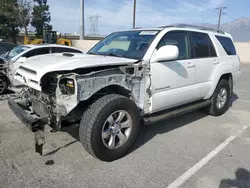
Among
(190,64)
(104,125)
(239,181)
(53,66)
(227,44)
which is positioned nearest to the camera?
(53,66)

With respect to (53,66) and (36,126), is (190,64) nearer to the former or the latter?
(53,66)

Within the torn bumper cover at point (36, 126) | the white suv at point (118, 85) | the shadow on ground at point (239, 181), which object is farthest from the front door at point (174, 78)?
the torn bumper cover at point (36, 126)

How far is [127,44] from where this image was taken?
418 cm

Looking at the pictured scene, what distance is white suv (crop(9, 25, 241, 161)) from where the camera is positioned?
9.66 feet

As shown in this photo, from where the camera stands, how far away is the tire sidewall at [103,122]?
2.99 metres

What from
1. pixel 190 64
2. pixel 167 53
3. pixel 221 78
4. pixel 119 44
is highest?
pixel 119 44

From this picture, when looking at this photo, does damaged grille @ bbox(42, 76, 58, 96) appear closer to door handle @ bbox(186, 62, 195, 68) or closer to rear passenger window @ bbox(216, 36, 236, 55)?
door handle @ bbox(186, 62, 195, 68)

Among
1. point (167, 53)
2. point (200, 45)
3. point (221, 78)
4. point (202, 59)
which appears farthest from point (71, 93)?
point (221, 78)

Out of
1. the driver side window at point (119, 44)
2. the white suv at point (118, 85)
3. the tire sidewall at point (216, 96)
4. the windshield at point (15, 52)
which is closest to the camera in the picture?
the white suv at point (118, 85)

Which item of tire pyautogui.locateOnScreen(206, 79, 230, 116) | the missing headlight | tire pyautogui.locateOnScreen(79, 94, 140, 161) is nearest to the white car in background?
the missing headlight

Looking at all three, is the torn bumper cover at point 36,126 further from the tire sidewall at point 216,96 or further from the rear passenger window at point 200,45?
the tire sidewall at point 216,96

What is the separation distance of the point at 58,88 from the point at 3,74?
15.9 feet

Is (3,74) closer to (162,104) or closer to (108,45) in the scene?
(108,45)

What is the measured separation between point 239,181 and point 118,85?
2016 mm
